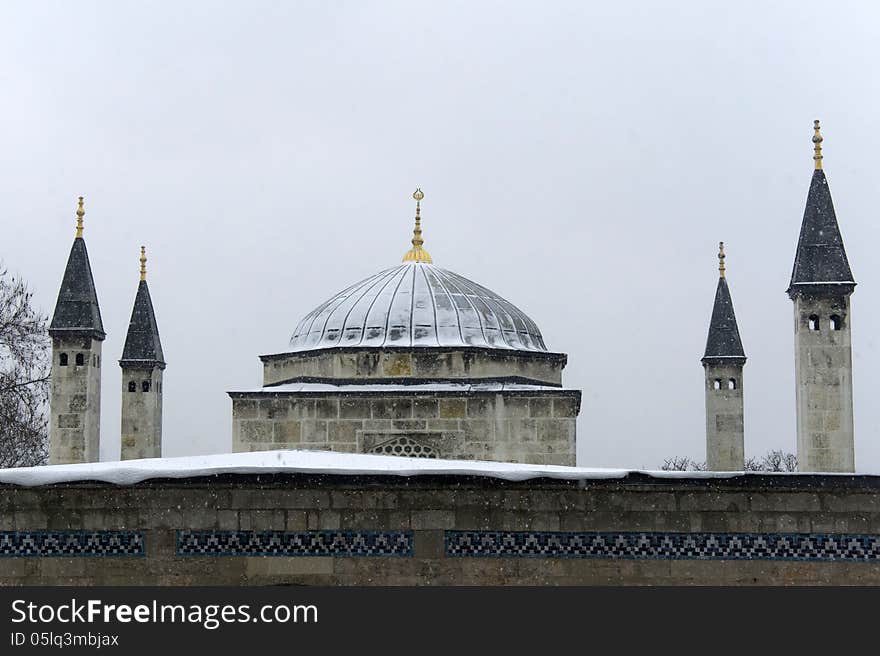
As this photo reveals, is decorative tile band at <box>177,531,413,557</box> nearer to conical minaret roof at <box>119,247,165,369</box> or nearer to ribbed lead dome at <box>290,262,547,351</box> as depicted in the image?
ribbed lead dome at <box>290,262,547,351</box>

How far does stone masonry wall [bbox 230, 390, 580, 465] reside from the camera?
54.6 ft

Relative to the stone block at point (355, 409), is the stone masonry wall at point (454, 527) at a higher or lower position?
lower

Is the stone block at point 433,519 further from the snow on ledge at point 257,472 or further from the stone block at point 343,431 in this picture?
the stone block at point 343,431

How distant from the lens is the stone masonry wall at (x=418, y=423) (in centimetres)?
1666

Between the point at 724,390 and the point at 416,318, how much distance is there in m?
4.62

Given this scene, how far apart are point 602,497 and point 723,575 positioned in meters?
0.83

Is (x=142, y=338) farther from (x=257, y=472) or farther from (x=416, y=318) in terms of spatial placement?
(x=257, y=472)

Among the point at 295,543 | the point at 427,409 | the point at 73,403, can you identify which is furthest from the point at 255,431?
the point at 295,543

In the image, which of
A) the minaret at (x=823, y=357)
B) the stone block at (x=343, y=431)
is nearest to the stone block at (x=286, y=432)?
the stone block at (x=343, y=431)

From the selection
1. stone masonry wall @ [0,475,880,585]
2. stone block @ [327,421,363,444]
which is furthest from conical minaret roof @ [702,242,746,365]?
stone masonry wall @ [0,475,880,585]

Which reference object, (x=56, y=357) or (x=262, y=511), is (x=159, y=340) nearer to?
(x=56, y=357)

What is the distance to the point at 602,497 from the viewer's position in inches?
305

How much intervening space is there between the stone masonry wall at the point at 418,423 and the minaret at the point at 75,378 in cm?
193

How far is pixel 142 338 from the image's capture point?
19359 mm
